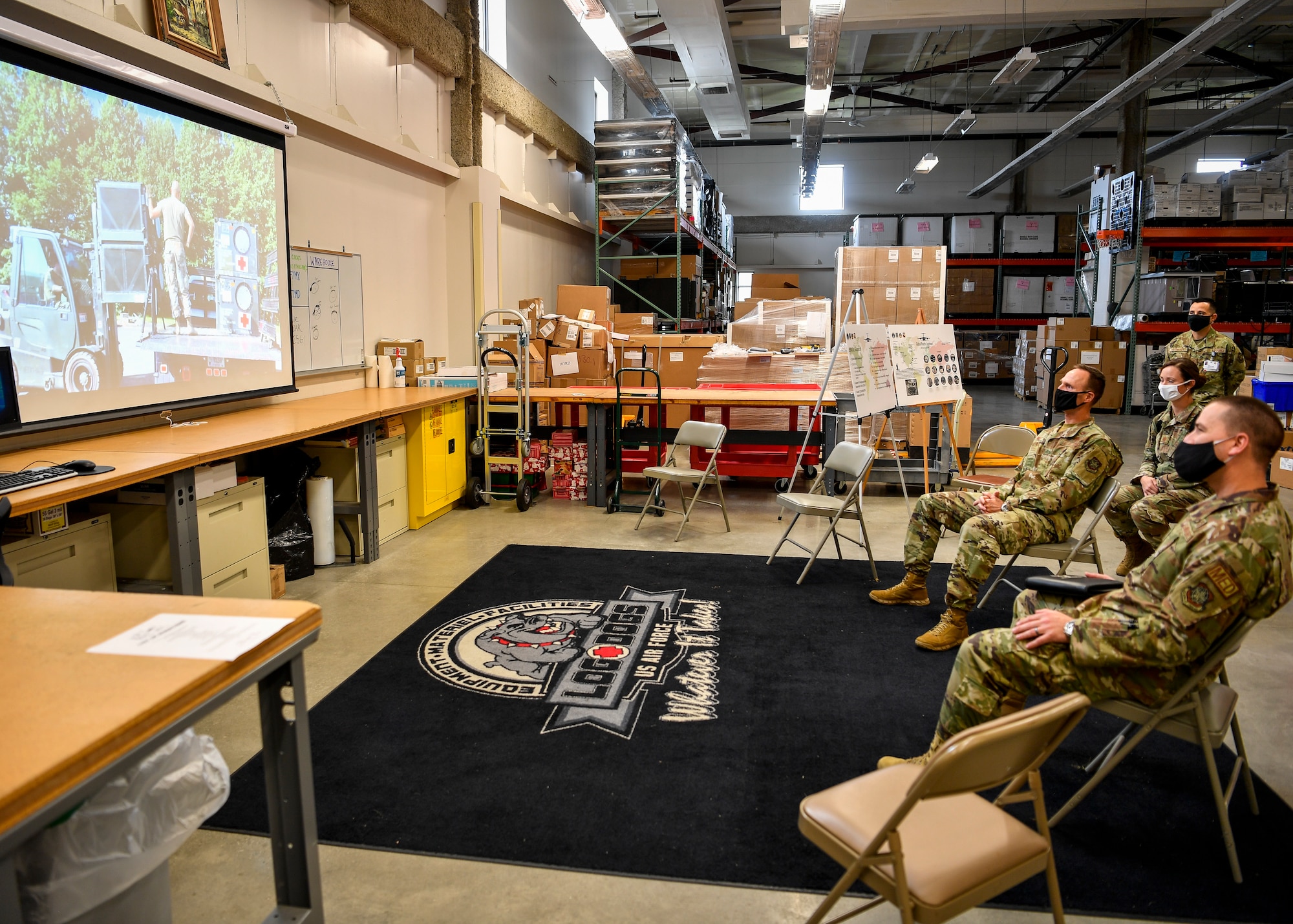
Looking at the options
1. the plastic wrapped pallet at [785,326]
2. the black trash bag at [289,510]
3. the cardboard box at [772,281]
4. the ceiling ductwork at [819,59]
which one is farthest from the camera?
the cardboard box at [772,281]

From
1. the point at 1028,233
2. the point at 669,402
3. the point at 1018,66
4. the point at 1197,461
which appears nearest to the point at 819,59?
the point at 1018,66

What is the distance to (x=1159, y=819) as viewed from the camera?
8.38ft

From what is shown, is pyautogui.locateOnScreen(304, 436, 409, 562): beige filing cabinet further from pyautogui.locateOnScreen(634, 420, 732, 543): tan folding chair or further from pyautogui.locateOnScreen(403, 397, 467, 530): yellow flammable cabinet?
pyautogui.locateOnScreen(634, 420, 732, 543): tan folding chair

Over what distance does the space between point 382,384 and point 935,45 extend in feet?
36.9

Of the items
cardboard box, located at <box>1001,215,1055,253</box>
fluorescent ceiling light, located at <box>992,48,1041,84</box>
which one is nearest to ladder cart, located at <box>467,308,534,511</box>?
fluorescent ceiling light, located at <box>992,48,1041,84</box>

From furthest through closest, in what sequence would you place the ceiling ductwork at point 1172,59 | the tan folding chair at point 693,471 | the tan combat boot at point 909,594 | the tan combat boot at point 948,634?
the ceiling ductwork at point 1172,59
the tan folding chair at point 693,471
the tan combat boot at point 909,594
the tan combat boot at point 948,634

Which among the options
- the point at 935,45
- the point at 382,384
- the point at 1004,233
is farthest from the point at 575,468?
the point at 1004,233

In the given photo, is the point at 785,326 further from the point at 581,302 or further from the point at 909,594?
the point at 909,594

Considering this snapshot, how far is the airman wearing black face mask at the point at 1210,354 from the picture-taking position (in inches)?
202

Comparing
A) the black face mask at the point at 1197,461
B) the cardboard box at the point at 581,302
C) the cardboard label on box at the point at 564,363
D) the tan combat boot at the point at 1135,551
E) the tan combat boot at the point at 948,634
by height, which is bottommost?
the tan combat boot at the point at 948,634

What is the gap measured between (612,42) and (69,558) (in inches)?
256

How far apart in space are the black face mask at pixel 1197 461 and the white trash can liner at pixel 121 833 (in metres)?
2.48

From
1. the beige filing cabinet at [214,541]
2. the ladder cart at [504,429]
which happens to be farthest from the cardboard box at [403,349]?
the beige filing cabinet at [214,541]

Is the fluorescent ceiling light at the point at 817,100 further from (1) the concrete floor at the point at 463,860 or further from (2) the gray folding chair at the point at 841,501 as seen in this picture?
(2) the gray folding chair at the point at 841,501
